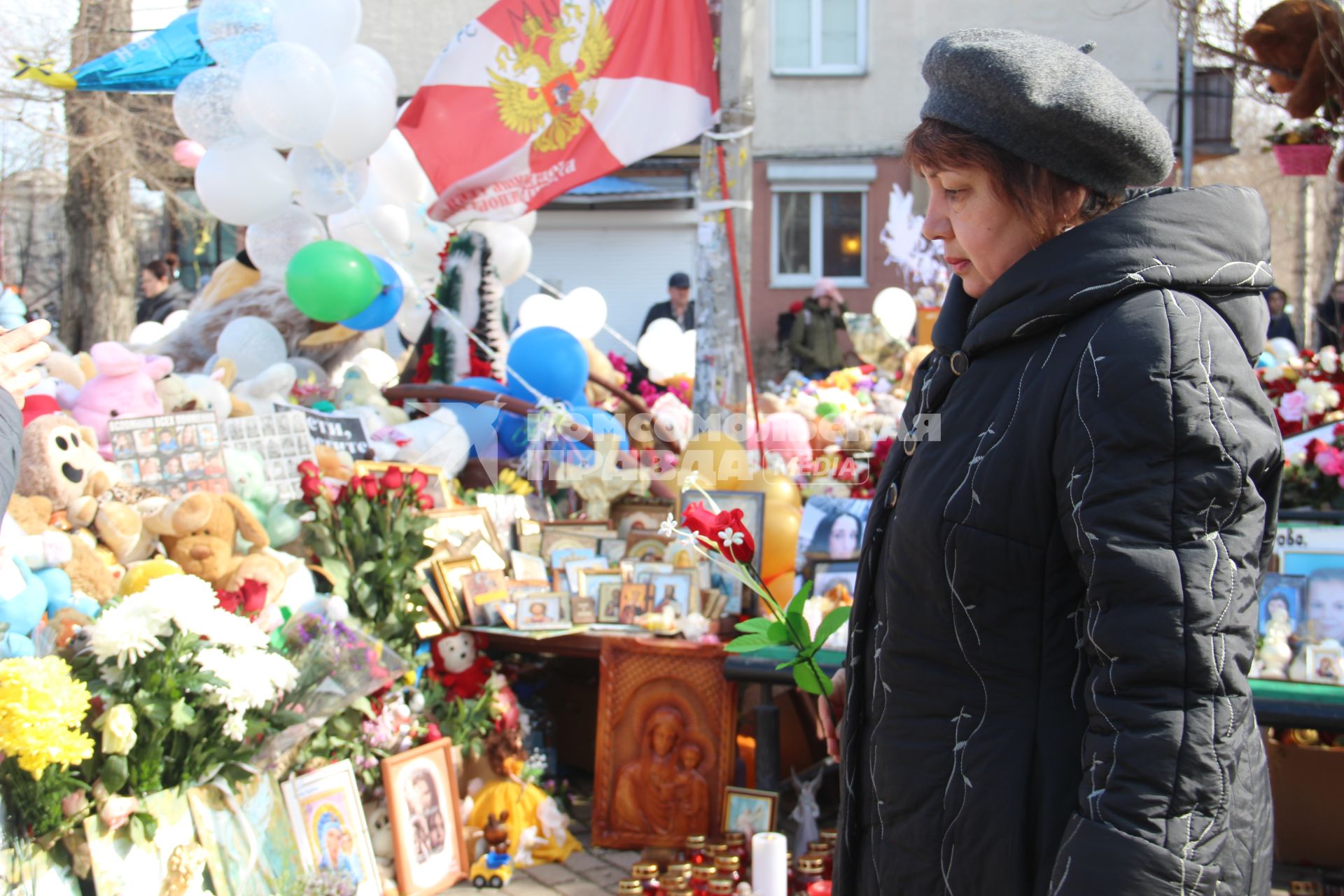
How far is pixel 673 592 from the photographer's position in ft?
13.5

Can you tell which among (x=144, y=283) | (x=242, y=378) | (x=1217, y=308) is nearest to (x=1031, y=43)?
(x=1217, y=308)

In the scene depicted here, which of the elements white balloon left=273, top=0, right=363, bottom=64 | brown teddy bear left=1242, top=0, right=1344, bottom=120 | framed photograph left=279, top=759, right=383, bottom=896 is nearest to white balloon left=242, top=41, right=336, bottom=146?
white balloon left=273, top=0, right=363, bottom=64

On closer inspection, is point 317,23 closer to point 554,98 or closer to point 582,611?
point 554,98

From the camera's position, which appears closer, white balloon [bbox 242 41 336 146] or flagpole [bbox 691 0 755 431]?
flagpole [bbox 691 0 755 431]

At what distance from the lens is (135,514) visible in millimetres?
3543

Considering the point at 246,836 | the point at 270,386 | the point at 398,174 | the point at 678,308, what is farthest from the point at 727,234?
the point at 678,308

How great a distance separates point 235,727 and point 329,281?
10.0 feet

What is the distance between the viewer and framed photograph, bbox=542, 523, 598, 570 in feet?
14.8

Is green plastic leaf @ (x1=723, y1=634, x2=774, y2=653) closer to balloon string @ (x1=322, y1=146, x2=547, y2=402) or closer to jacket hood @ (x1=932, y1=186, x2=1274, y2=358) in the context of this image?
jacket hood @ (x1=932, y1=186, x2=1274, y2=358)

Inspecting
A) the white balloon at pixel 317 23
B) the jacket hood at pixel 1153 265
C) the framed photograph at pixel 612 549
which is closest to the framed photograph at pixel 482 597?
the framed photograph at pixel 612 549

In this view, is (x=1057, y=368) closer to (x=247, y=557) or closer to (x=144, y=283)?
(x=247, y=557)

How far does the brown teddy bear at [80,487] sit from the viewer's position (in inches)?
134

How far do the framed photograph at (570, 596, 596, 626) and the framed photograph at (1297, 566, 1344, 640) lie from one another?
2.21 meters

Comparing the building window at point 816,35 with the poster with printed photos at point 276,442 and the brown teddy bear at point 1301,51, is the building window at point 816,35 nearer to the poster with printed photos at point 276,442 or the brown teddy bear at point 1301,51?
the brown teddy bear at point 1301,51
